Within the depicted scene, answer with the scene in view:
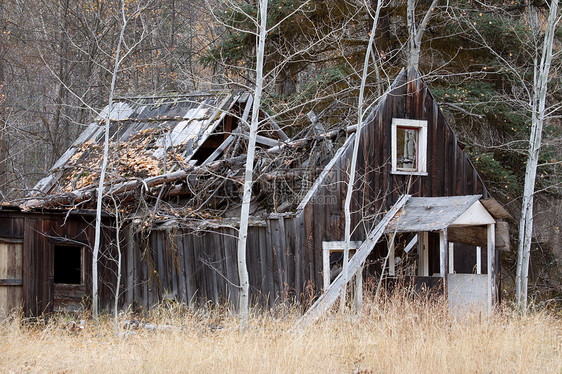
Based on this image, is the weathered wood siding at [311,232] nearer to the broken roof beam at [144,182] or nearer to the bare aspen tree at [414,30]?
the broken roof beam at [144,182]

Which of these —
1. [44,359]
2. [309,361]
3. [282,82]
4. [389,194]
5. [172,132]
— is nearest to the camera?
[309,361]

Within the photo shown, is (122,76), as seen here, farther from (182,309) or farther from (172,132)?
(182,309)

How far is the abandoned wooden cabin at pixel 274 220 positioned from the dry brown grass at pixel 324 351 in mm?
2878

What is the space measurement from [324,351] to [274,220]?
16.8 feet

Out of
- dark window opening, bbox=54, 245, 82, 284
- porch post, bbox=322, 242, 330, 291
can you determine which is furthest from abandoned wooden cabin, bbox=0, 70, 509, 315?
dark window opening, bbox=54, 245, 82, 284

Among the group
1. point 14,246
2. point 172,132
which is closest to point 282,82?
point 172,132

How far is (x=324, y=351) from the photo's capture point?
30.5 ft

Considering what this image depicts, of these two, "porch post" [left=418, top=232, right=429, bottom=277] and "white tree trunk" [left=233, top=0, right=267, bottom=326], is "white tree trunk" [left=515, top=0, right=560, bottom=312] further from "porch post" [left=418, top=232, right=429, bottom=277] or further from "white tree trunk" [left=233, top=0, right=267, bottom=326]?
"white tree trunk" [left=233, top=0, right=267, bottom=326]

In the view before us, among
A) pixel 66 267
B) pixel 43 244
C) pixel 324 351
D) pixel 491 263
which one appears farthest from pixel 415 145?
pixel 66 267

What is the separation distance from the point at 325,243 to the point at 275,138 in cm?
719

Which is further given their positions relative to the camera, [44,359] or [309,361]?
[44,359]

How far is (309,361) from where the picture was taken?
881 cm

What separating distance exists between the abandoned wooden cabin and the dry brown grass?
2.88 m

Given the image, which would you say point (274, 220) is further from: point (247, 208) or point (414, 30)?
point (414, 30)
